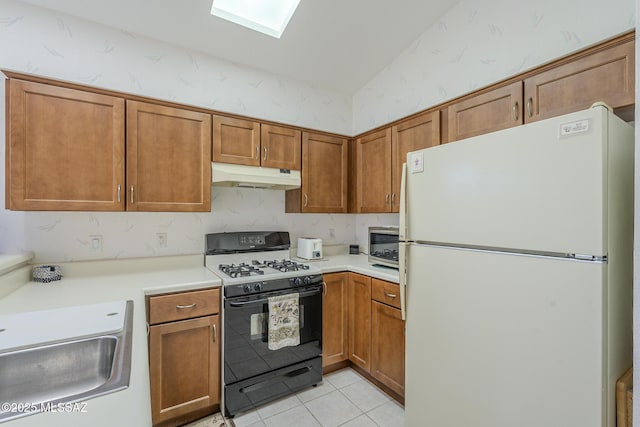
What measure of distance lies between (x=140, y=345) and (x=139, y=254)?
1445 mm

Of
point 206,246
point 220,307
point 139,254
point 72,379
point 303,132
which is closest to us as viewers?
point 72,379

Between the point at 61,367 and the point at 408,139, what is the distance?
236 centimetres

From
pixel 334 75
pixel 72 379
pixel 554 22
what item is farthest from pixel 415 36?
pixel 72 379

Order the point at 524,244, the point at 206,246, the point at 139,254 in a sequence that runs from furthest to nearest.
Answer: the point at 206,246 → the point at 139,254 → the point at 524,244

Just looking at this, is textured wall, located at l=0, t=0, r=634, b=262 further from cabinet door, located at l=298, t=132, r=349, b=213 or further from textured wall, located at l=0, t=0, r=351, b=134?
cabinet door, located at l=298, t=132, r=349, b=213

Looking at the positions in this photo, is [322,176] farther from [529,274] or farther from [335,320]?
[529,274]

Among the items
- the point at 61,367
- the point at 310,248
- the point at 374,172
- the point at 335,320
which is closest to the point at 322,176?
the point at 374,172

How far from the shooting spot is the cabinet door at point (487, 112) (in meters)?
1.71

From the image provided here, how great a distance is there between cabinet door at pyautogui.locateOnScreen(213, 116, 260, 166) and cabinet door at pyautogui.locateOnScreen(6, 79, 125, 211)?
0.61 m

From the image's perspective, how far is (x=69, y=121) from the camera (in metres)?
1.78

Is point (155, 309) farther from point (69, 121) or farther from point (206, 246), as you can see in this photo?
point (69, 121)

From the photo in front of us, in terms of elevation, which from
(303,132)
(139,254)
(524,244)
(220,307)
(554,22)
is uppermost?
(554,22)

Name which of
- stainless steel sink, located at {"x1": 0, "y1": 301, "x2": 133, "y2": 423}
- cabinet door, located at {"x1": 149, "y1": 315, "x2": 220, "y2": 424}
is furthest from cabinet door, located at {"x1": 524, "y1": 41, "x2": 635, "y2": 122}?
cabinet door, located at {"x1": 149, "y1": 315, "x2": 220, "y2": 424}

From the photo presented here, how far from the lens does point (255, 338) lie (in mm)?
1979
